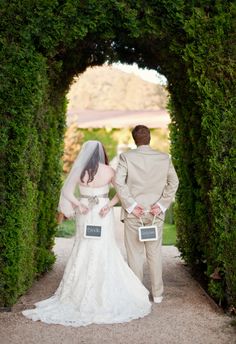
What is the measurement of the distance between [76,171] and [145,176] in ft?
2.73

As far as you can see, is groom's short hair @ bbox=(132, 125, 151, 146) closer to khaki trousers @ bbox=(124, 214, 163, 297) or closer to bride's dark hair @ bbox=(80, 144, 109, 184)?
bride's dark hair @ bbox=(80, 144, 109, 184)

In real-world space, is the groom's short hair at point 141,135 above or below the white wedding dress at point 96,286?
above

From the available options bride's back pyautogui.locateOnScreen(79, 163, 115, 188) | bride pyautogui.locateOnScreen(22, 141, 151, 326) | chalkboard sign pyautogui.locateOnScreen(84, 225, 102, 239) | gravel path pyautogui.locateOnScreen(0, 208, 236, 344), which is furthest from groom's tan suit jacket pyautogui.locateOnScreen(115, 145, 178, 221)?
gravel path pyautogui.locateOnScreen(0, 208, 236, 344)

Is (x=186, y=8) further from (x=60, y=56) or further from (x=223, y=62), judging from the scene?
(x=60, y=56)

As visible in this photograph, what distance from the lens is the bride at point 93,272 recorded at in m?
6.27

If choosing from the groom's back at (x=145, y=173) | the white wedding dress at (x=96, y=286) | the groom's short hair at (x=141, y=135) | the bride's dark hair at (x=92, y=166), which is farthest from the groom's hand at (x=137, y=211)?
the groom's short hair at (x=141, y=135)

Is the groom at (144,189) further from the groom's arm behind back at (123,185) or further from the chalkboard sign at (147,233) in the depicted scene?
the chalkboard sign at (147,233)

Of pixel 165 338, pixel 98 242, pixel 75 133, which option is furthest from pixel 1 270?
pixel 75 133

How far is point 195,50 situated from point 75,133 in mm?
18975

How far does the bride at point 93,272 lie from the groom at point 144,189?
0.22 m

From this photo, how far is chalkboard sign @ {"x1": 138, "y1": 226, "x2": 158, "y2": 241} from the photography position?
264 inches

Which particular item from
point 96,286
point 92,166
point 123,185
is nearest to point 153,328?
point 96,286

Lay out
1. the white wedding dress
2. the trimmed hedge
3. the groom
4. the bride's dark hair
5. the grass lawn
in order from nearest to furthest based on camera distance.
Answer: the white wedding dress, the trimmed hedge, the bride's dark hair, the groom, the grass lawn

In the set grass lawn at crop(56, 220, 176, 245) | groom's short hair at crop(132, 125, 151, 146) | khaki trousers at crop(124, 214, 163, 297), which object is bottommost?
grass lawn at crop(56, 220, 176, 245)
